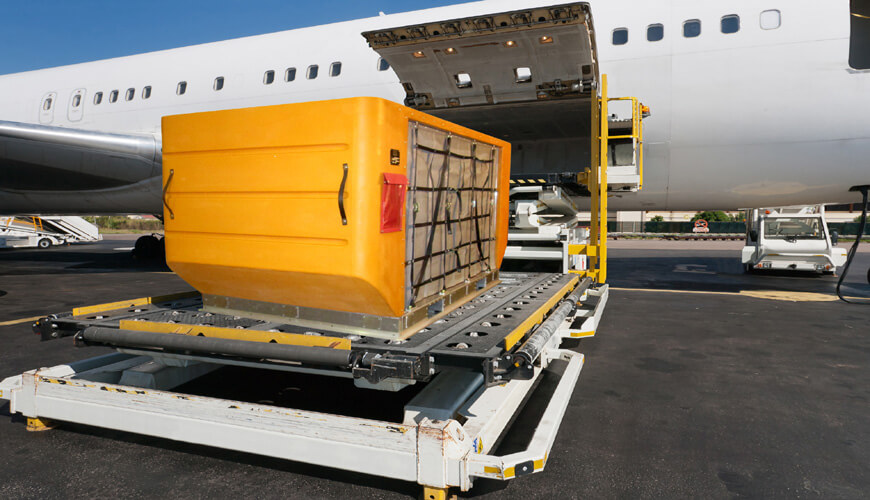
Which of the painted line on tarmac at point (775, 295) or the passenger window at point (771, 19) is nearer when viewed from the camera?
the passenger window at point (771, 19)

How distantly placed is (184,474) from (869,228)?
163 ft

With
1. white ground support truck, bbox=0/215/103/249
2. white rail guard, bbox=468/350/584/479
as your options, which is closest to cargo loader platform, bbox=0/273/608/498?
white rail guard, bbox=468/350/584/479

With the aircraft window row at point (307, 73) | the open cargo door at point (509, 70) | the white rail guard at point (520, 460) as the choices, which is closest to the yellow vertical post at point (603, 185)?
the open cargo door at point (509, 70)

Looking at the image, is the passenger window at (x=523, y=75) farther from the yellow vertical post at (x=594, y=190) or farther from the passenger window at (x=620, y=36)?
the passenger window at (x=620, y=36)

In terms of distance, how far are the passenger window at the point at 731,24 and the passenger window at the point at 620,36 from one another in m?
1.35

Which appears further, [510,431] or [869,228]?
[869,228]

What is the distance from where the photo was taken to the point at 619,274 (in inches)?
540

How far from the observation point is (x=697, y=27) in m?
7.88

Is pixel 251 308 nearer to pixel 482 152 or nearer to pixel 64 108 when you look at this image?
pixel 482 152

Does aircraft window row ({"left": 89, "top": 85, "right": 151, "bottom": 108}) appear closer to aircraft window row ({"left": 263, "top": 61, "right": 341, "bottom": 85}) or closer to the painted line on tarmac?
aircraft window row ({"left": 263, "top": 61, "right": 341, "bottom": 85})

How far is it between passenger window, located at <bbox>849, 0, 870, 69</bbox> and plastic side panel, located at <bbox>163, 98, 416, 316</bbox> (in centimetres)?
751

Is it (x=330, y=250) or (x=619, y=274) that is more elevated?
(x=330, y=250)

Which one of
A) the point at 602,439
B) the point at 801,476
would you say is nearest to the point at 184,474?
the point at 602,439

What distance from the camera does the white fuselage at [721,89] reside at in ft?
24.3
